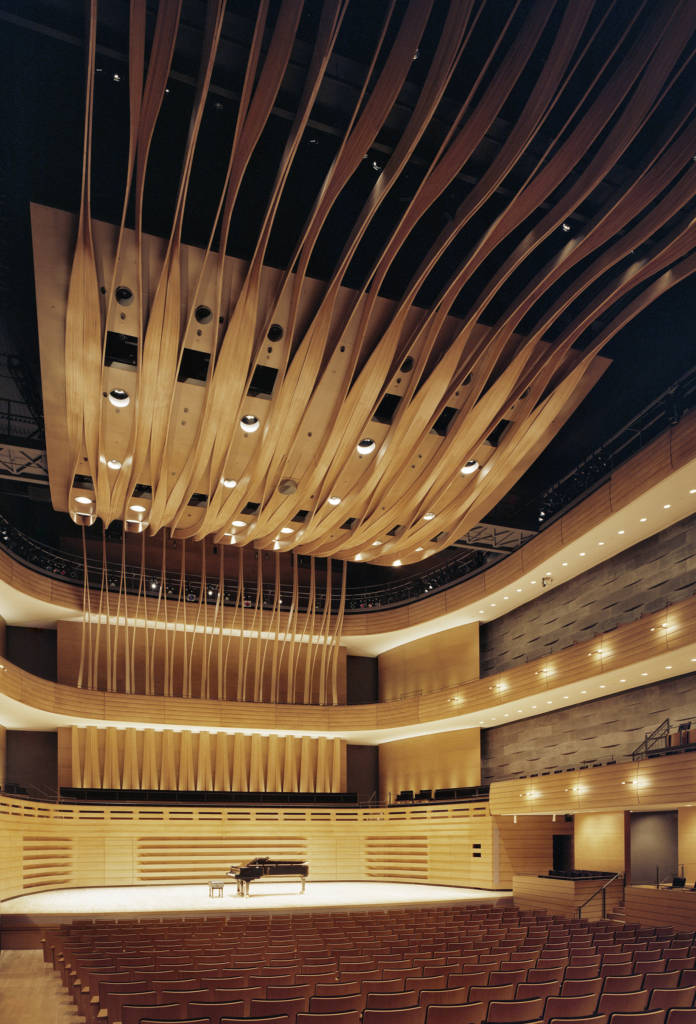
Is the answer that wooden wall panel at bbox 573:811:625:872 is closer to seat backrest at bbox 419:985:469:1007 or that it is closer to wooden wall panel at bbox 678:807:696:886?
wooden wall panel at bbox 678:807:696:886

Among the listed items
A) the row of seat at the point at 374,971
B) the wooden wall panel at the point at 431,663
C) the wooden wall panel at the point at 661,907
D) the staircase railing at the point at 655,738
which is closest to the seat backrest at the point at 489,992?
the row of seat at the point at 374,971

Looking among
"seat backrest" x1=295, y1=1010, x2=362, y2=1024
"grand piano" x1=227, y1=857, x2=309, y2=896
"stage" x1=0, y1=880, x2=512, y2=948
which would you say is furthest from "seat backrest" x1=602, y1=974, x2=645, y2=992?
"grand piano" x1=227, y1=857, x2=309, y2=896

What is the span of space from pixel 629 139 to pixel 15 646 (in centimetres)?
2271

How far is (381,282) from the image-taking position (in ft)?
32.7

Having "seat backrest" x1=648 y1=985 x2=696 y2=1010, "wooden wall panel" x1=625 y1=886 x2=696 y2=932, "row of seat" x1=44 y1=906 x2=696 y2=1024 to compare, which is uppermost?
"seat backrest" x1=648 y1=985 x2=696 y2=1010

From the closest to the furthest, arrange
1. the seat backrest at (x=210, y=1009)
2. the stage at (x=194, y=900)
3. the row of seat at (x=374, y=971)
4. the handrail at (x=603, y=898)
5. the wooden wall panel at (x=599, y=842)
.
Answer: the seat backrest at (x=210, y=1009)
the row of seat at (x=374, y=971)
the stage at (x=194, y=900)
the handrail at (x=603, y=898)
the wooden wall panel at (x=599, y=842)

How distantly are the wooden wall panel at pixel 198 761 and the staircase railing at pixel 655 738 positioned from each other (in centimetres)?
1161

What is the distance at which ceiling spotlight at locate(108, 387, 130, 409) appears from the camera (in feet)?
40.1

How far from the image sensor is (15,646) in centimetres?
2469

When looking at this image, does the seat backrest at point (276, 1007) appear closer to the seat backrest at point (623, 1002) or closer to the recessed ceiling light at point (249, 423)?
the seat backrest at point (623, 1002)

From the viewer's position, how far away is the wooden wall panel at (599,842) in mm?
19500

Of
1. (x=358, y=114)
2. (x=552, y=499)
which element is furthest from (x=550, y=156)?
(x=552, y=499)

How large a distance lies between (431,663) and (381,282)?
746 inches

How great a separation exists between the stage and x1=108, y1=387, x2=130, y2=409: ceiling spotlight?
972 centimetres
